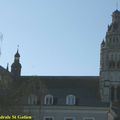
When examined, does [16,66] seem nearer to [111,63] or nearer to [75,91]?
[111,63]

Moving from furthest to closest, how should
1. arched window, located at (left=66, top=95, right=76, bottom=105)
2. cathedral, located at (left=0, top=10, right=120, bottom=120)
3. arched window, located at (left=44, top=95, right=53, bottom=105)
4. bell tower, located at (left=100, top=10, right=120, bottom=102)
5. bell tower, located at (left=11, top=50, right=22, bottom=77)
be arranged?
1. bell tower, located at (left=11, top=50, right=22, bottom=77)
2. bell tower, located at (left=100, top=10, right=120, bottom=102)
3. arched window, located at (left=44, top=95, right=53, bottom=105)
4. arched window, located at (left=66, top=95, right=76, bottom=105)
5. cathedral, located at (left=0, top=10, right=120, bottom=120)

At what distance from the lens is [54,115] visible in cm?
6525

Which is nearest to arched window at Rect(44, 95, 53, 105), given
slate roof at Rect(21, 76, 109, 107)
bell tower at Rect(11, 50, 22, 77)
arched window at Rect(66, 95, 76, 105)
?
slate roof at Rect(21, 76, 109, 107)

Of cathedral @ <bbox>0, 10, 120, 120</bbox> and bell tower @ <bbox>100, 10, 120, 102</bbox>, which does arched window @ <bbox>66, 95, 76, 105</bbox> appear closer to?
cathedral @ <bbox>0, 10, 120, 120</bbox>

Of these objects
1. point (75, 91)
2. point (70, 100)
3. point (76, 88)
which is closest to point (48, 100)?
point (70, 100)

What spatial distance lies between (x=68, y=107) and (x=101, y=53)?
18.2 meters

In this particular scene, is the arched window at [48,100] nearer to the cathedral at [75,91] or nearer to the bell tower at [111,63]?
the cathedral at [75,91]

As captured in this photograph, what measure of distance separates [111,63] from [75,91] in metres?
11.2

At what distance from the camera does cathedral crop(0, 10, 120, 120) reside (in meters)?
59.7

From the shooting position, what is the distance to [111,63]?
7900cm

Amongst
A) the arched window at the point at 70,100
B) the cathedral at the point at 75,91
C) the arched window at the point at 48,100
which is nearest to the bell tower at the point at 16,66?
the cathedral at the point at 75,91

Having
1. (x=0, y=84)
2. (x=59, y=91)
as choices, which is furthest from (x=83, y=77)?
(x=0, y=84)

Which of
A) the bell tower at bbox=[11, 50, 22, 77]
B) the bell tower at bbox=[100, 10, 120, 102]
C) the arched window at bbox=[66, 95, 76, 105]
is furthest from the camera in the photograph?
the bell tower at bbox=[11, 50, 22, 77]

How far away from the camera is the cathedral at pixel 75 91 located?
59.7 m
